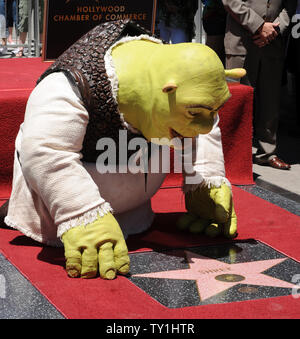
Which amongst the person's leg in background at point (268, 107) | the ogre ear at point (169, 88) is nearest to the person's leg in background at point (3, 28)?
the person's leg in background at point (268, 107)

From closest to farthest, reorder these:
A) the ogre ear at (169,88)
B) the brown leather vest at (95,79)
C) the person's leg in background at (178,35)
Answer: the ogre ear at (169,88) → the brown leather vest at (95,79) → the person's leg in background at (178,35)

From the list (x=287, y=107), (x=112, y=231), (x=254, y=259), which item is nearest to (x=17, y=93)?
(x=112, y=231)

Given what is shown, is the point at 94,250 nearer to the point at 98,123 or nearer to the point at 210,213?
the point at 98,123

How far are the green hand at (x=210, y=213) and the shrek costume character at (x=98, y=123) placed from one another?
0.29 meters

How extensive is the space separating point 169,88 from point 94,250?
61cm

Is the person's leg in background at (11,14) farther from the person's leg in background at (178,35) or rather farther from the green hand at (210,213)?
the green hand at (210,213)

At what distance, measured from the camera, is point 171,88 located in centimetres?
246

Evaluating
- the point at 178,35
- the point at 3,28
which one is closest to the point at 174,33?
the point at 178,35

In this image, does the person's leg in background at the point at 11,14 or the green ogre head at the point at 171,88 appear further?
the person's leg in background at the point at 11,14

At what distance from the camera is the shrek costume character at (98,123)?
247cm

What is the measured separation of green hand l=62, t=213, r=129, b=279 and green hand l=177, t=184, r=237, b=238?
Answer: 574 millimetres

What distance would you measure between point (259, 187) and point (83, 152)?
1.40m

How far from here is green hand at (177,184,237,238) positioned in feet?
9.59

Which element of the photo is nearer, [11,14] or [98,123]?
[98,123]
